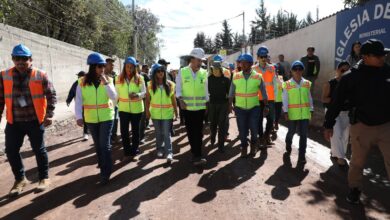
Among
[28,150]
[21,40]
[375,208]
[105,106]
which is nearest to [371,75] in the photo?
[375,208]

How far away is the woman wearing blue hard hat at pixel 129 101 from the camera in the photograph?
257 inches

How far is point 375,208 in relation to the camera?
4148 mm

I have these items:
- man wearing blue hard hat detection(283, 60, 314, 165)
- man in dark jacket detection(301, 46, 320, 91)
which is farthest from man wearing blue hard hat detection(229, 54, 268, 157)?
man in dark jacket detection(301, 46, 320, 91)

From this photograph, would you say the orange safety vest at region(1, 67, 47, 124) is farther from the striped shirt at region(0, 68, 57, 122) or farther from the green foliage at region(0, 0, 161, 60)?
the green foliage at region(0, 0, 161, 60)

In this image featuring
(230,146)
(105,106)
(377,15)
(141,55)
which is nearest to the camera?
(105,106)

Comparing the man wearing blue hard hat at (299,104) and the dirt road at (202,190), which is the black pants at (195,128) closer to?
the dirt road at (202,190)

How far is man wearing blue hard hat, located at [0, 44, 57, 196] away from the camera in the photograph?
4.80 meters

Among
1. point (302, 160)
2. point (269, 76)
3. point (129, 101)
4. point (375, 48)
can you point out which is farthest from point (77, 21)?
point (375, 48)

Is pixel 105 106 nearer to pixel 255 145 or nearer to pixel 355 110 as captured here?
pixel 255 145

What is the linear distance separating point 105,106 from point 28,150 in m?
3.78

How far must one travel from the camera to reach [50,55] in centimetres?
1817

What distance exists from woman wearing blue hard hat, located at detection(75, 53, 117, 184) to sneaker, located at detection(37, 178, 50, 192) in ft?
2.71

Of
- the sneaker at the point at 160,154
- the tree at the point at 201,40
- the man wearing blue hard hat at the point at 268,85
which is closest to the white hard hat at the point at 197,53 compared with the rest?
the man wearing blue hard hat at the point at 268,85

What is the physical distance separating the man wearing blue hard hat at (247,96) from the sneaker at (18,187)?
3801mm
